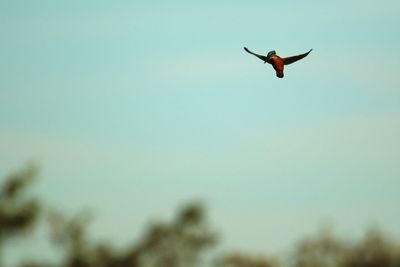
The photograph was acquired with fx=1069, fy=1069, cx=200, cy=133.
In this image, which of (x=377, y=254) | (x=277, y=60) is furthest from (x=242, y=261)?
(x=277, y=60)

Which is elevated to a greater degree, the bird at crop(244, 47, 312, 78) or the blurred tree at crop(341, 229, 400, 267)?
the blurred tree at crop(341, 229, 400, 267)

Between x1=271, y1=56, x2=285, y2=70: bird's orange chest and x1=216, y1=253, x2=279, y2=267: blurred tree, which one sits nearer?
x1=271, y1=56, x2=285, y2=70: bird's orange chest

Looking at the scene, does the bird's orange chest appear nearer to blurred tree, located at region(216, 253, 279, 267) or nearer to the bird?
the bird

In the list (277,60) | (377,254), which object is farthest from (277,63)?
(377,254)

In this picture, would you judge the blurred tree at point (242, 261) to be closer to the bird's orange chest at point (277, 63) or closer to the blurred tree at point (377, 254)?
the blurred tree at point (377, 254)

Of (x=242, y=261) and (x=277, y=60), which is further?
(x=242, y=261)

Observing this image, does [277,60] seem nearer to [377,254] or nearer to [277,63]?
[277,63]

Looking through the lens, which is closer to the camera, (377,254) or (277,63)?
(277,63)

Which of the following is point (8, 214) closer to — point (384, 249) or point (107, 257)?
point (107, 257)

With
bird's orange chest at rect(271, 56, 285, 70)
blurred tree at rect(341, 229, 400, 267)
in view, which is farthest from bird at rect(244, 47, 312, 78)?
blurred tree at rect(341, 229, 400, 267)

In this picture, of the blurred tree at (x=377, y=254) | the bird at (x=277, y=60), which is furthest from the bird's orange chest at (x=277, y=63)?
the blurred tree at (x=377, y=254)

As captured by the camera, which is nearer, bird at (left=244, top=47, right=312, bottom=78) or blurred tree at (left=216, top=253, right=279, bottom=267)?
bird at (left=244, top=47, right=312, bottom=78)

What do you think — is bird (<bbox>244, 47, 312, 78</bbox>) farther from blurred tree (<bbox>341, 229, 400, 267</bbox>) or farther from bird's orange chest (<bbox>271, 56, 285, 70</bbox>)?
blurred tree (<bbox>341, 229, 400, 267</bbox>)

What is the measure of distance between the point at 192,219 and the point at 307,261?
265 inches
